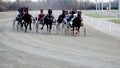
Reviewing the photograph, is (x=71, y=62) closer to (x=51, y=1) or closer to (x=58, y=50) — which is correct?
(x=58, y=50)

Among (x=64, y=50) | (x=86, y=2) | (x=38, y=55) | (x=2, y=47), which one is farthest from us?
(x=86, y=2)

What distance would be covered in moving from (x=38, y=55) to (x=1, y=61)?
1826mm

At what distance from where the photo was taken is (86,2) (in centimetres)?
11456

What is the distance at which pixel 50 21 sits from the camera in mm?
26359

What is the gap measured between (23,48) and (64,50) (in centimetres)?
186

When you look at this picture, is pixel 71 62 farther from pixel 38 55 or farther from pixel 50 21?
pixel 50 21

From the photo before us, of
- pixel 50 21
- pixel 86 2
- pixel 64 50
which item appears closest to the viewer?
pixel 64 50

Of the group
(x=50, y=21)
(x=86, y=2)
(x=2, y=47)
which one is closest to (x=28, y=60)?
(x=2, y=47)

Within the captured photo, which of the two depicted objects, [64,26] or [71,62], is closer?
[71,62]

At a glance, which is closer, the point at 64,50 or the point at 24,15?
the point at 64,50

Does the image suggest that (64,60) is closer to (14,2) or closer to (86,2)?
(14,2)

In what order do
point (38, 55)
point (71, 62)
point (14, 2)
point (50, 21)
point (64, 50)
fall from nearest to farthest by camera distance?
point (71, 62), point (38, 55), point (64, 50), point (50, 21), point (14, 2)

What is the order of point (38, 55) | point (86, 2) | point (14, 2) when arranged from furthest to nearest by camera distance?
point (86, 2) < point (14, 2) < point (38, 55)

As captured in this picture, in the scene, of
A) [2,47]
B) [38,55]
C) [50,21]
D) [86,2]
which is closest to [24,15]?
[50,21]
